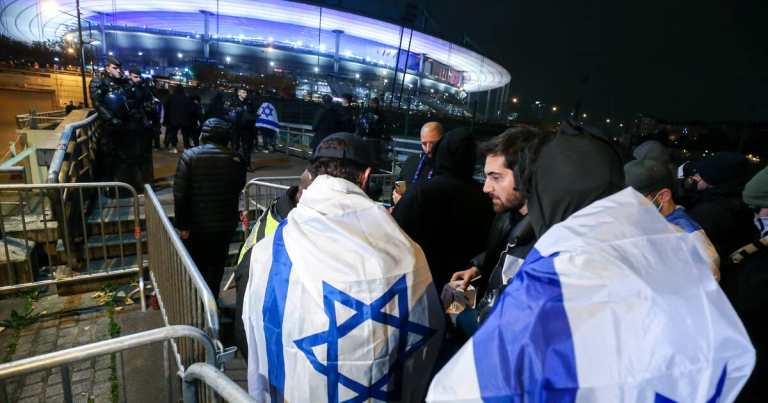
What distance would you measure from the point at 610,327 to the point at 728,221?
2849 millimetres

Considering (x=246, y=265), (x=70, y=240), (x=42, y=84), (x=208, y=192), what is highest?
(x=42, y=84)

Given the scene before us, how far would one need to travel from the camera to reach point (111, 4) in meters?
49.1

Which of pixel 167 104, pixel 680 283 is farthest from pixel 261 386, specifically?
pixel 167 104

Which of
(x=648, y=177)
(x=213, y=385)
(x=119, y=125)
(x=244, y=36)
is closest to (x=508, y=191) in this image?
(x=648, y=177)

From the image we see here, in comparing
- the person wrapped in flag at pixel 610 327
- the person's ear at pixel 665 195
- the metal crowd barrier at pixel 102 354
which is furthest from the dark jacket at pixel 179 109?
the person wrapped in flag at pixel 610 327

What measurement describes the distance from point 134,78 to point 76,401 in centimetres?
609

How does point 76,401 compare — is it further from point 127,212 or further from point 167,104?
point 167,104

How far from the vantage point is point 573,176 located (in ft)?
3.84

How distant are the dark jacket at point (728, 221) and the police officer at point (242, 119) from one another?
8.48 meters

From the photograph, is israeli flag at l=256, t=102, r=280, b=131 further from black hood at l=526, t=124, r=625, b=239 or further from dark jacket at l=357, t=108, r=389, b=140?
black hood at l=526, t=124, r=625, b=239

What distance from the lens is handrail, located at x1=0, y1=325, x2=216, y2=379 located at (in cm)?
137

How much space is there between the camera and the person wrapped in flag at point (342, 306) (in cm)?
138

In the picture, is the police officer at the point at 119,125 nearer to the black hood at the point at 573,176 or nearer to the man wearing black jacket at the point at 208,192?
Answer: the man wearing black jacket at the point at 208,192

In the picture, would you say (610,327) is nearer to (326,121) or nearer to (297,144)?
(326,121)
